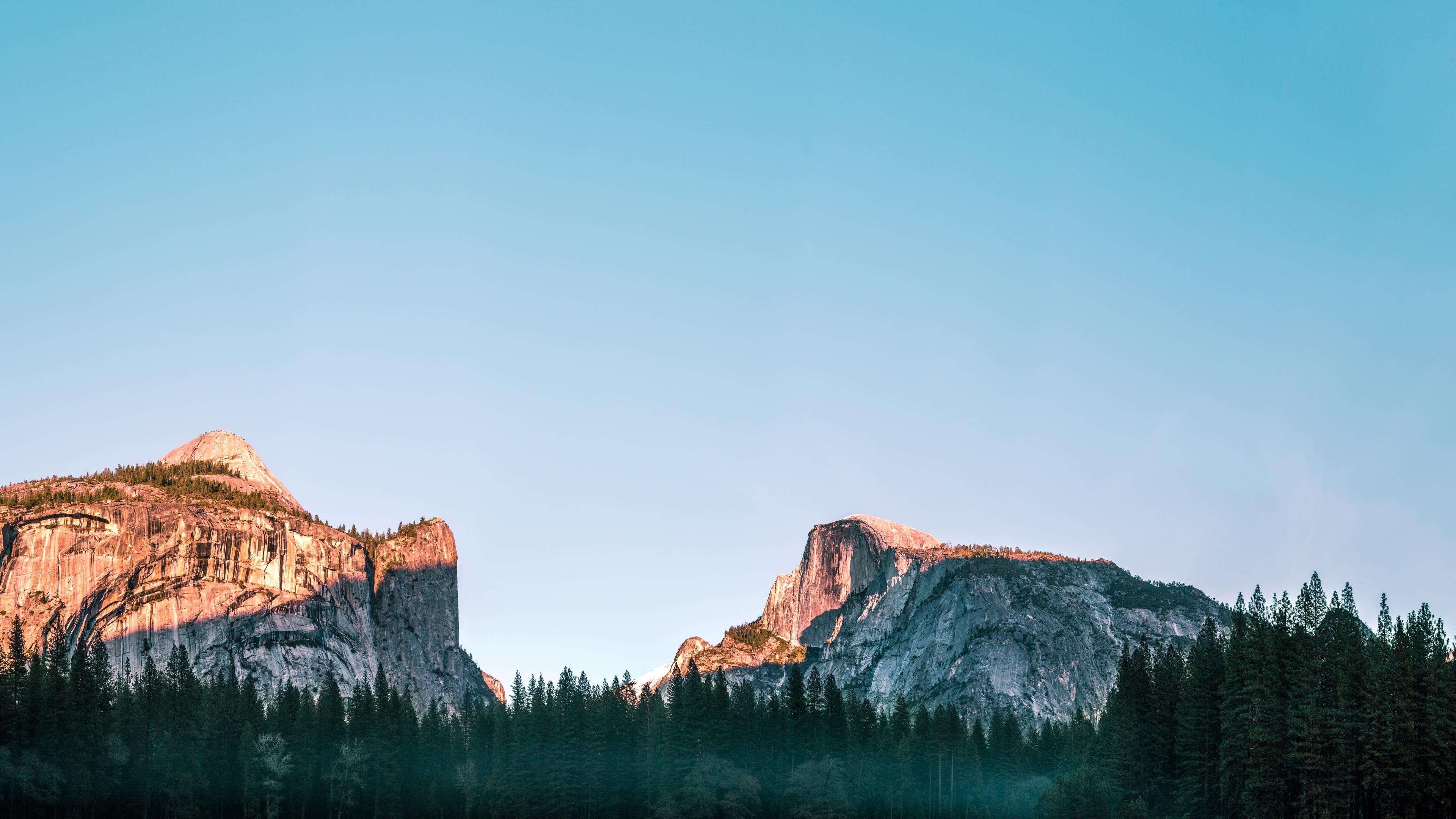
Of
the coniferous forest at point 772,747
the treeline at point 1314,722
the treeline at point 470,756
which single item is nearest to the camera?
the treeline at point 1314,722

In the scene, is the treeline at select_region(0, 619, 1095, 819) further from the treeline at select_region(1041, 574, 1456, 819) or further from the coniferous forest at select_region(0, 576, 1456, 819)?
the treeline at select_region(1041, 574, 1456, 819)

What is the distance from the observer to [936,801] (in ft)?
482

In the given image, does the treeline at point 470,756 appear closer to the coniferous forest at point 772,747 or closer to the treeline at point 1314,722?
the coniferous forest at point 772,747

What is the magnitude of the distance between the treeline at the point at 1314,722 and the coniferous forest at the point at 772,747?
196 mm

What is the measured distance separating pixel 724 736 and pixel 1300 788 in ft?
197

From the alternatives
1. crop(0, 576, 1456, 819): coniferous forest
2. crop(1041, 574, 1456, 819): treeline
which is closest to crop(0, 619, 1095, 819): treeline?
crop(0, 576, 1456, 819): coniferous forest

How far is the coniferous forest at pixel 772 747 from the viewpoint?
300 ft

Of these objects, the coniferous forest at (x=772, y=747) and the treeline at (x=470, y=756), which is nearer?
the coniferous forest at (x=772, y=747)

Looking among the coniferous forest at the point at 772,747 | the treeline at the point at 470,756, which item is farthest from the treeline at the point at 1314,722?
the treeline at the point at 470,756

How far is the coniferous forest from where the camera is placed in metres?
91.3

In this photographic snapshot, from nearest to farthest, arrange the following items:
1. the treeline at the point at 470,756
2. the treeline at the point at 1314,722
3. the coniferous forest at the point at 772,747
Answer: the treeline at the point at 1314,722
the coniferous forest at the point at 772,747
the treeline at the point at 470,756

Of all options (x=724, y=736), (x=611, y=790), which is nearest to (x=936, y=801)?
(x=724, y=736)

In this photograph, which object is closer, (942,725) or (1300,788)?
(1300,788)

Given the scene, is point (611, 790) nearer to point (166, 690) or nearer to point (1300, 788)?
point (166, 690)
